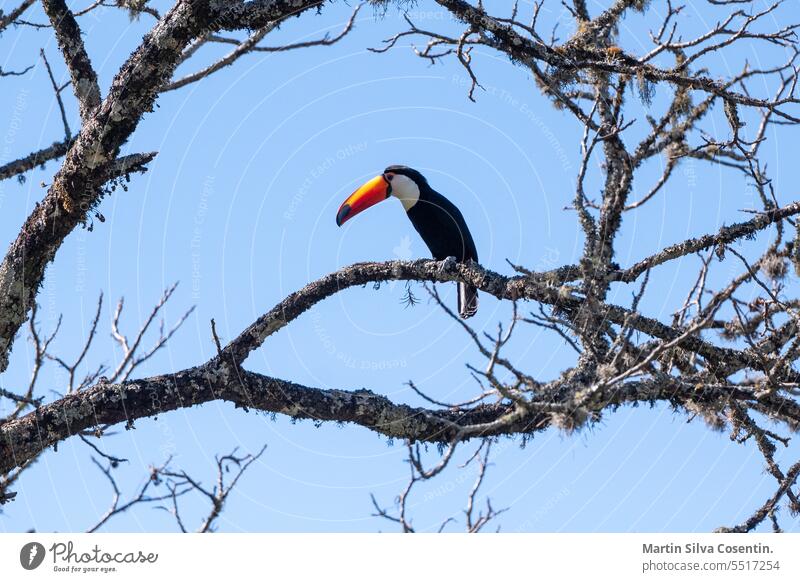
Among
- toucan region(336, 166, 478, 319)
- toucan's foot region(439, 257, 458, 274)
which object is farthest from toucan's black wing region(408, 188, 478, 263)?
toucan's foot region(439, 257, 458, 274)

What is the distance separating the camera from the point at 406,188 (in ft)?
30.5

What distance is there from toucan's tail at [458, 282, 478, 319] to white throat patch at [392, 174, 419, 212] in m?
1.08

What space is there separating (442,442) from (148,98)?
2.61 metres

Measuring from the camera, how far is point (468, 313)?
28.7 ft

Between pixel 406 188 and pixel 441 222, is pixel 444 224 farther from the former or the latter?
pixel 406 188

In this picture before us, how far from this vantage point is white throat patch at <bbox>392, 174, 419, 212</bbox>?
9.27m

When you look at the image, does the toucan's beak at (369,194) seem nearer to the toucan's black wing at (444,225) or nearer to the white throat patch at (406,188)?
the white throat patch at (406,188)

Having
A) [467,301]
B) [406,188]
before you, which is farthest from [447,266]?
[406,188]

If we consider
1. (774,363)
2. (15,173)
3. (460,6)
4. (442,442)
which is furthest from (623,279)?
(15,173)

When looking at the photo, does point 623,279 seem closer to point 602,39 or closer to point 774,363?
point 774,363

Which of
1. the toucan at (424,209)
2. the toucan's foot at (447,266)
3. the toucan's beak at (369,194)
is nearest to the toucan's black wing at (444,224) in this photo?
the toucan at (424,209)

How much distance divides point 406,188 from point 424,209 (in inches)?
12.4

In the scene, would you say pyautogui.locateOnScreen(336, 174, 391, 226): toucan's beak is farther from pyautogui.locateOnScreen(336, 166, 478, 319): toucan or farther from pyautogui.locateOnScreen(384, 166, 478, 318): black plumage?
pyautogui.locateOnScreen(384, 166, 478, 318): black plumage

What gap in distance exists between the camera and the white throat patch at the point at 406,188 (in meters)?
9.27
